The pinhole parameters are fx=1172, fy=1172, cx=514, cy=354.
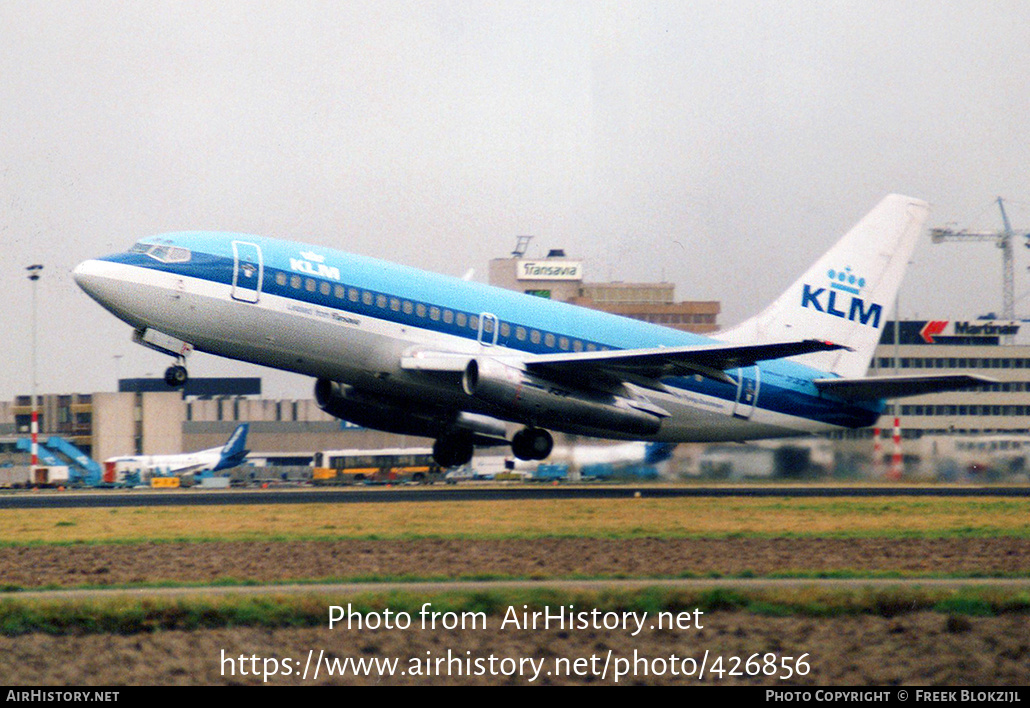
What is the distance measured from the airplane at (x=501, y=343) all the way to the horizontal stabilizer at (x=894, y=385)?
65mm

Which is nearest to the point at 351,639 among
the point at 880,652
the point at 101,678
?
the point at 101,678

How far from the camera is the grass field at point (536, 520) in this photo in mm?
24719

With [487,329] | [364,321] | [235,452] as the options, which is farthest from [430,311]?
[235,452]

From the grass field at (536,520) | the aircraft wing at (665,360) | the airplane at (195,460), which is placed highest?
the aircraft wing at (665,360)

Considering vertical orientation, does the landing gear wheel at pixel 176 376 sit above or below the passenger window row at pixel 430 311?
below

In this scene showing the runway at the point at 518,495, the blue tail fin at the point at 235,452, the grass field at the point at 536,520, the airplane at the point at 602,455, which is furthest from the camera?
the blue tail fin at the point at 235,452

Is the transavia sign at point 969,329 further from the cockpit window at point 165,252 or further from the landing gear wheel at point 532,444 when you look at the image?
the cockpit window at point 165,252

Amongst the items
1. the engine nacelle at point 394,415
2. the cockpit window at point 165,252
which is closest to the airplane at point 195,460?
the engine nacelle at point 394,415

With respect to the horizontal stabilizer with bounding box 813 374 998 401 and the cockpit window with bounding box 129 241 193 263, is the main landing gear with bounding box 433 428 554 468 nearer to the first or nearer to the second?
the horizontal stabilizer with bounding box 813 374 998 401

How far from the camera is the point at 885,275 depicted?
40719 millimetres

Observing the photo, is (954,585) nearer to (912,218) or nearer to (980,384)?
(980,384)

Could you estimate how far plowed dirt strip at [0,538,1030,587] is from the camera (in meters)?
18.8

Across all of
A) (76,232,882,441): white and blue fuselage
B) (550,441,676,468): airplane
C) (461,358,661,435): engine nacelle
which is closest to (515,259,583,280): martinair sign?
(550,441,676,468): airplane
